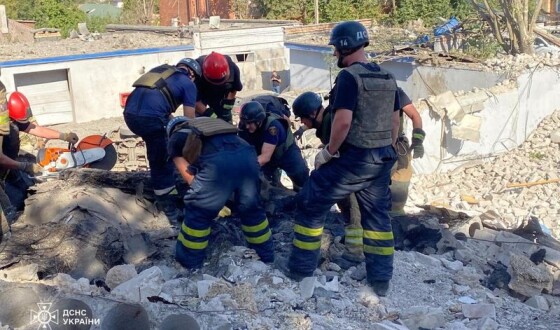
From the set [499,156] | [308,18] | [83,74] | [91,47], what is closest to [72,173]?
[499,156]

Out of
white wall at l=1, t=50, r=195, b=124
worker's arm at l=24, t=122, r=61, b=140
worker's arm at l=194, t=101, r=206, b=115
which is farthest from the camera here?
white wall at l=1, t=50, r=195, b=124

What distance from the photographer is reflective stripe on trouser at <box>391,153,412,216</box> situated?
7027mm

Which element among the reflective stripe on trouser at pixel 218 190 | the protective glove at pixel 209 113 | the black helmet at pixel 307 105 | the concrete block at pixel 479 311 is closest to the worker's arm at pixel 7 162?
the protective glove at pixel 209 113

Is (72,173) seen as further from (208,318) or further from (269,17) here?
(269,17)

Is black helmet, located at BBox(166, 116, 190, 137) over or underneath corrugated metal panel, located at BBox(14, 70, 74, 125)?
over

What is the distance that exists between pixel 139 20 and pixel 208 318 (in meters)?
39.4

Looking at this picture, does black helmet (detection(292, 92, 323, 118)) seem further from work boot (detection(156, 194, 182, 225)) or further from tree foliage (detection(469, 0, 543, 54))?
tree foliage (detection(469, 0, 543, 54))

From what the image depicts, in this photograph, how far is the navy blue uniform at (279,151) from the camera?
631 cm

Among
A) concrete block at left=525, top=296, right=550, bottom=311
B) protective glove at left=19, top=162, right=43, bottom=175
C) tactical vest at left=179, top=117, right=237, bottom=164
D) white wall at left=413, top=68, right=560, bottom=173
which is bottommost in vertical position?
white wall at left=413, top=68, right=560, bottom=173

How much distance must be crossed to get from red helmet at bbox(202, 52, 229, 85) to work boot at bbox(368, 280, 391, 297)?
9.22 ft

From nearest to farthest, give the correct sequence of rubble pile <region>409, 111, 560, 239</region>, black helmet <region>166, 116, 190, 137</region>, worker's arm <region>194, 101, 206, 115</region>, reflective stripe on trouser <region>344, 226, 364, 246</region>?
1. black helmet <region>166, 116, 190, 137</region>
2. reflective stripe on trouser <region>344, 226, 364, 246</region>
3. worker's arm <region>194, 101, 206, 115</region>
4. rubble pile <region>409, 111, 560, 239</region>

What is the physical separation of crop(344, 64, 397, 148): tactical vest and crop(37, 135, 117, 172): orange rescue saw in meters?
4.75

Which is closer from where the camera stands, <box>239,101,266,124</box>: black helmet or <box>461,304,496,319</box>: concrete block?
<box>461,304,496,319</box>: concrete block

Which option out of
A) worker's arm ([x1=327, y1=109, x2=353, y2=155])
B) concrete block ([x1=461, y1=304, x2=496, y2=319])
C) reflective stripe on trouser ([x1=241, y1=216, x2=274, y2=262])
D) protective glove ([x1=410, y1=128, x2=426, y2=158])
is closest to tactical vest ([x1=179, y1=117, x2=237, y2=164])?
reflective stripe on trouser ([x1=241, y1=216, x2=274, y2=262])
